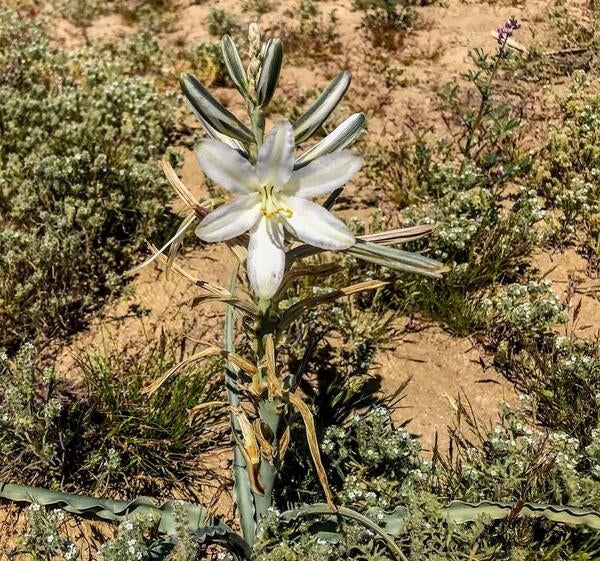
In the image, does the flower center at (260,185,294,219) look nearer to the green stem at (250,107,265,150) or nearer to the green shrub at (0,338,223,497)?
the green stem at (250,107,265,150)

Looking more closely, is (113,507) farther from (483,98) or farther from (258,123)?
(483,98)

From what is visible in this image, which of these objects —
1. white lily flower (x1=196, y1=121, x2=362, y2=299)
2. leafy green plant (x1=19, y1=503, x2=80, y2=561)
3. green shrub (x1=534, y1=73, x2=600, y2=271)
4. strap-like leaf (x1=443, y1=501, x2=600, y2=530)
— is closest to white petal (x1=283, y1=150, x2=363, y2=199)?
white lily flower (x1=196, y1=121, x2=362, y2=299)

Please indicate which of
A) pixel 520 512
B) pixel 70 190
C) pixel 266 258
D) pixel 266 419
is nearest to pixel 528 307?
pixel 520 512

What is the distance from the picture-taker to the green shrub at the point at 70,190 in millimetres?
3119

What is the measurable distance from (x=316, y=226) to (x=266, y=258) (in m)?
0.15

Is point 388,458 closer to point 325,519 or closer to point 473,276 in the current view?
point 325,519

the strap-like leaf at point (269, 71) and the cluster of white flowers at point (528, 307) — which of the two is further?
the cluster of white flowers at point (528, 307)

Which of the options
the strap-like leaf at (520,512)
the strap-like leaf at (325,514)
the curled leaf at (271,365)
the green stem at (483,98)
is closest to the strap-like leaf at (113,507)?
the strap-like leaf at (325,514)

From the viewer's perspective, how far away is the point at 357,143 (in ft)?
14.5

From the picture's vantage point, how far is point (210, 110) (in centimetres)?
154

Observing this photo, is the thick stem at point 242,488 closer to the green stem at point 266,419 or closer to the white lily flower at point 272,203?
the green stem at point 266,419

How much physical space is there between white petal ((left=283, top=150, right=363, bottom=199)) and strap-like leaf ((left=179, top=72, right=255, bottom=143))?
6.5 inches

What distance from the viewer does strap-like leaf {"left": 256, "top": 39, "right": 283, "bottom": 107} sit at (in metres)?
1.52

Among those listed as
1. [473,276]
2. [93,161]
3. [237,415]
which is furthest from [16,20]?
[237,415]
